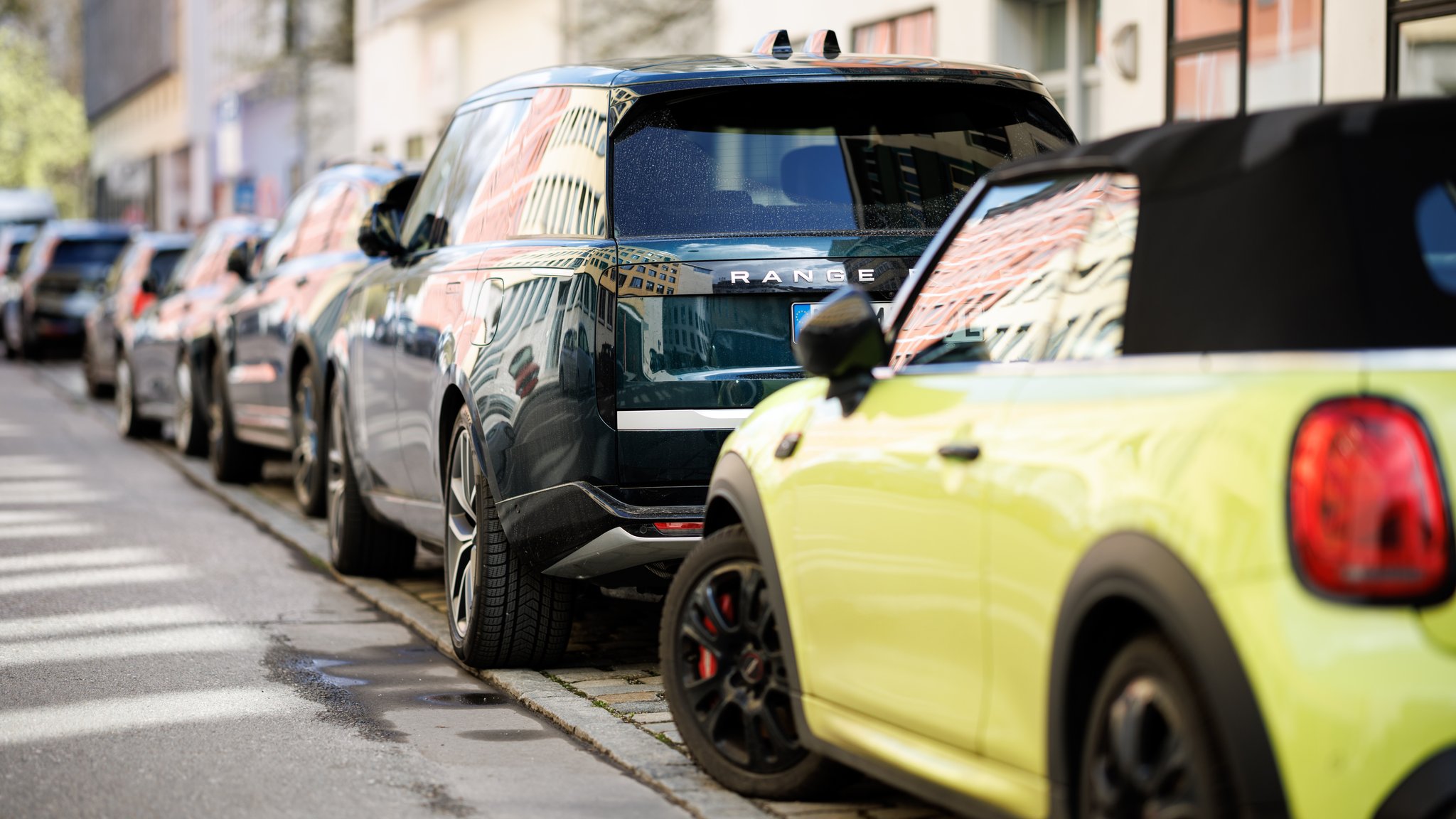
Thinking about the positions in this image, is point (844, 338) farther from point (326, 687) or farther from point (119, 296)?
point (119, 296)

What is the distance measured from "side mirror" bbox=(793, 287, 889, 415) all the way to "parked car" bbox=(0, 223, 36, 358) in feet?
98.7

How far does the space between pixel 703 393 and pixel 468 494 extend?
1.26 meters

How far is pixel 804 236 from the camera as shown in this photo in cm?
659

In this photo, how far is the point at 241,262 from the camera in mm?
13758

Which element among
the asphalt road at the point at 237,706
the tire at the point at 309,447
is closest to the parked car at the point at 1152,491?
the asphalt road at the point at 237,706

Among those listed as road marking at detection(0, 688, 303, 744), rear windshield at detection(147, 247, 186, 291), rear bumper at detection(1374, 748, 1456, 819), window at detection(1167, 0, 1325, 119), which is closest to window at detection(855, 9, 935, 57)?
window at detection(1167, 0, 1325, 119)

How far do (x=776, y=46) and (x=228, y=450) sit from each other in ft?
24.9

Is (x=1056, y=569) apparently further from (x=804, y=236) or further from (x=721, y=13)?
(x=721, y=13)

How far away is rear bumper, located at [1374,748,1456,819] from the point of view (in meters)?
3.18

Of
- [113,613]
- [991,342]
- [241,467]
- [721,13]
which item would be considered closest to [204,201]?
[721,13]

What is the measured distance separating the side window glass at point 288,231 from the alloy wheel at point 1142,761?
10178 mm

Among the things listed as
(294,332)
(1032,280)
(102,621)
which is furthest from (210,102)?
(1032,280)

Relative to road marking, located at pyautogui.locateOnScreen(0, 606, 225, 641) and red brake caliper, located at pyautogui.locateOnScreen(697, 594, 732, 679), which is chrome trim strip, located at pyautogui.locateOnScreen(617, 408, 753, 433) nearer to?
red brake caliper, located at pyautogui.locateOnScreen(697, 594, 732, 679)

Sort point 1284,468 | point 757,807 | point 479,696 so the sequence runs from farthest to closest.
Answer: point 479,696, point 757,807, point 1284,468
